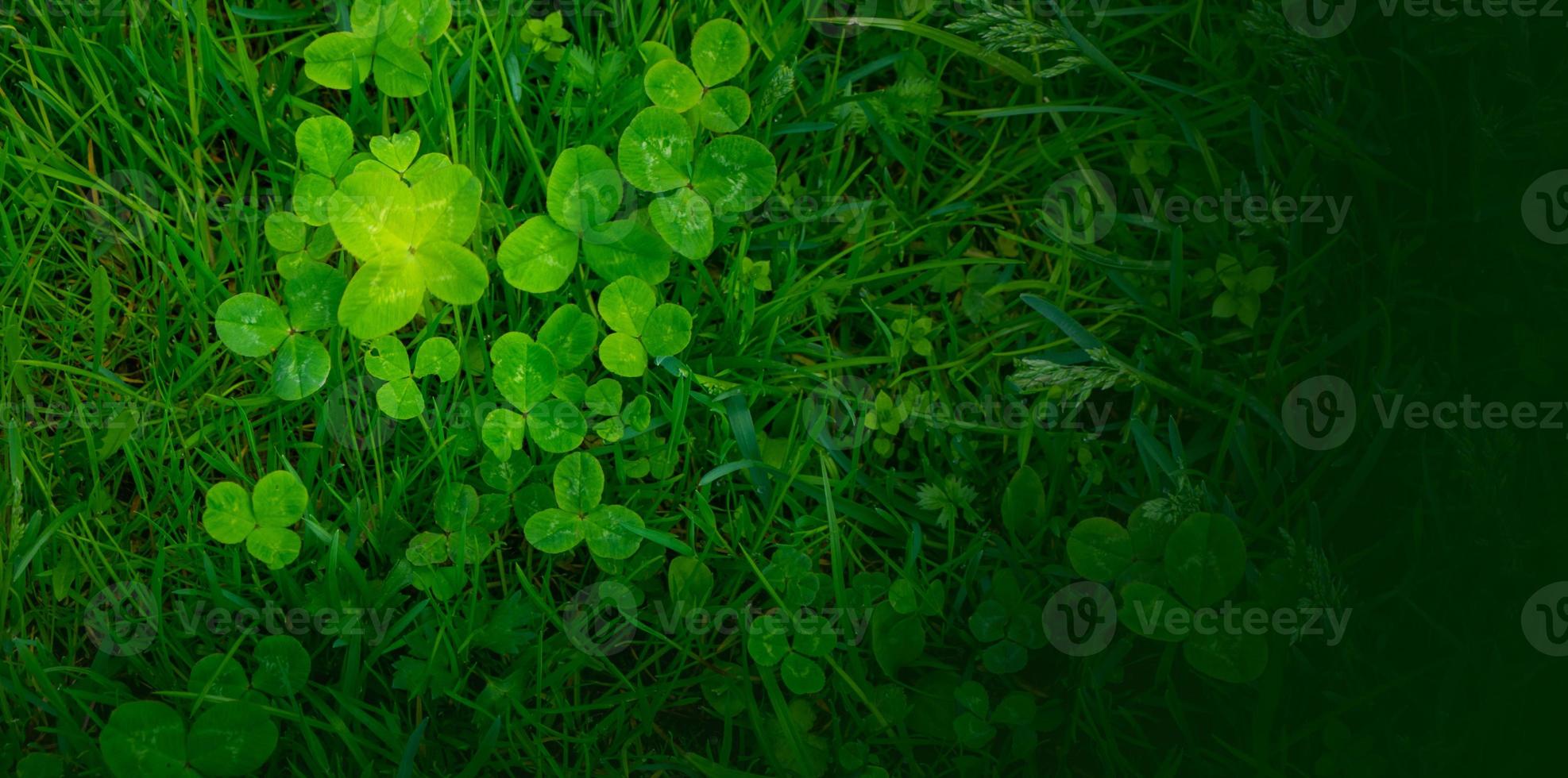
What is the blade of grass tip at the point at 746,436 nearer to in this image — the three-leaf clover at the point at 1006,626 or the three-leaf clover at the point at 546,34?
the three-leaf clover at the point at 1006,626

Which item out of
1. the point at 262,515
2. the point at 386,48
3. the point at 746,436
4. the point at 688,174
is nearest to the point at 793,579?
the point at 746,436

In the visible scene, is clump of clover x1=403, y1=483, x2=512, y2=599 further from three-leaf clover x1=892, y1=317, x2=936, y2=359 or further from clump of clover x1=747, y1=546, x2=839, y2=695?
three-leaf clover x1=892, y1=317, x2=936, y2=359

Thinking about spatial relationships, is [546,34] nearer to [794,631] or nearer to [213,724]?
[794,631]

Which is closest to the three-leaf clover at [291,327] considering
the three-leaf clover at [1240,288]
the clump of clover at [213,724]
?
the clump of clover at [213,724]

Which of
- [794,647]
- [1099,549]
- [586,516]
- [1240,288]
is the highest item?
[1240,288]

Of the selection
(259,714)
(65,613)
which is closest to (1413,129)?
(259,714)

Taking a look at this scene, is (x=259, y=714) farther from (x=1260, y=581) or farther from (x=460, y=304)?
(x=1260, y=581)

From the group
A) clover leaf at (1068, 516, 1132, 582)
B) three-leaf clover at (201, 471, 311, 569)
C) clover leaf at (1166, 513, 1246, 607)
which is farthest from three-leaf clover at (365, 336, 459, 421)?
clover leaf at (1166, 513, 1246, 607)
